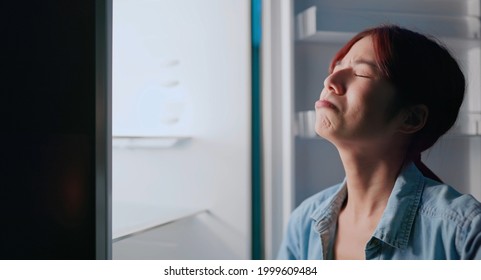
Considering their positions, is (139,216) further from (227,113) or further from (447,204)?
(447,204)

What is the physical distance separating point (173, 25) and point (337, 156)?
468mm

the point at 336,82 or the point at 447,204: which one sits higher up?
the point at 336,82

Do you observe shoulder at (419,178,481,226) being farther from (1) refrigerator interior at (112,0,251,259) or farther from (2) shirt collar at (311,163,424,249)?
Result: (1) refrigerator interior at (112,0,251,259)

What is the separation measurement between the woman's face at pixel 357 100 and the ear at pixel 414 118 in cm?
2

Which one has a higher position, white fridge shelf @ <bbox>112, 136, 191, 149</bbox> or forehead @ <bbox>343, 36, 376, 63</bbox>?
forehead @ <bbox>343, 36, 376, 63</bbox>

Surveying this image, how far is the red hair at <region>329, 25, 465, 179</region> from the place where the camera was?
112cm

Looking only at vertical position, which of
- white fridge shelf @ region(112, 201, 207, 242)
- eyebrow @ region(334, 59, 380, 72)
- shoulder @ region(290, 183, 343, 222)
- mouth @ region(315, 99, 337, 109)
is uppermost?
eyebrow @ region(334, 59, 380, 72)
